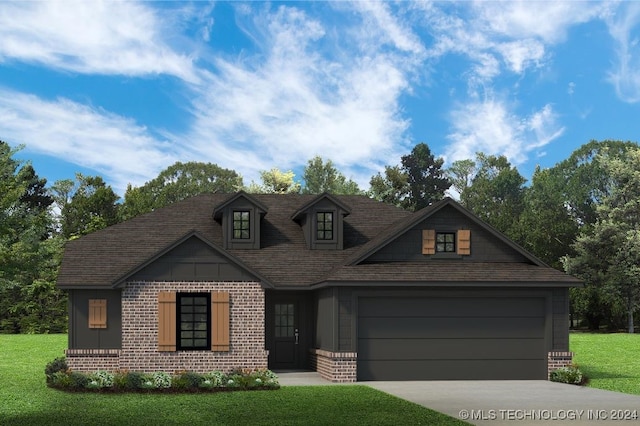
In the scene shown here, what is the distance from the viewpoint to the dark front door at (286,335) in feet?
89.0

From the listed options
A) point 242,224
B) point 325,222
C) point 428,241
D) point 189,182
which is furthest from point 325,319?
point 189,182

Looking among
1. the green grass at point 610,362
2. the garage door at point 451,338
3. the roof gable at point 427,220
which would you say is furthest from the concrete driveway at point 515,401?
the roof gable at point 427,220

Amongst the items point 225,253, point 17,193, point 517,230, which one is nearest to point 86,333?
point 225,253

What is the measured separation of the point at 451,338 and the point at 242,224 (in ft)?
26.7

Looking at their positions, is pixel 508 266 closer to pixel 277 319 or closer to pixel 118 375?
pixel 277 319

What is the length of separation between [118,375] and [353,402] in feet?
23.2

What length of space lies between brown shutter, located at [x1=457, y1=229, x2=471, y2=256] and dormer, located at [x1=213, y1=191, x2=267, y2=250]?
6.56 m

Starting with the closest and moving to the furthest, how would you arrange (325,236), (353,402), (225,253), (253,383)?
(353,402) → (253,383) → (225,253) → (325,236)

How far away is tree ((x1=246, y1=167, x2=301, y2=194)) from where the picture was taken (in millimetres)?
62531

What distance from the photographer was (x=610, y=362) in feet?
105

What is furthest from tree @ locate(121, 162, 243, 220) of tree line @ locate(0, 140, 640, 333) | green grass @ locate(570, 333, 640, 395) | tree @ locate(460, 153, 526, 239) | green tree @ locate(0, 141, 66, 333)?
green grass @ locate(570, 333, 640, 395)

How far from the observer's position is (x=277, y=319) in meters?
27.2

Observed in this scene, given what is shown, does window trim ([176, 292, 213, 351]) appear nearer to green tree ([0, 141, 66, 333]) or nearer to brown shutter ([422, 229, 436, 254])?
brown shutter ([422, 229, 436, 254])

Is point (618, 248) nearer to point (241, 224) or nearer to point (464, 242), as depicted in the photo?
point (464, 242)
